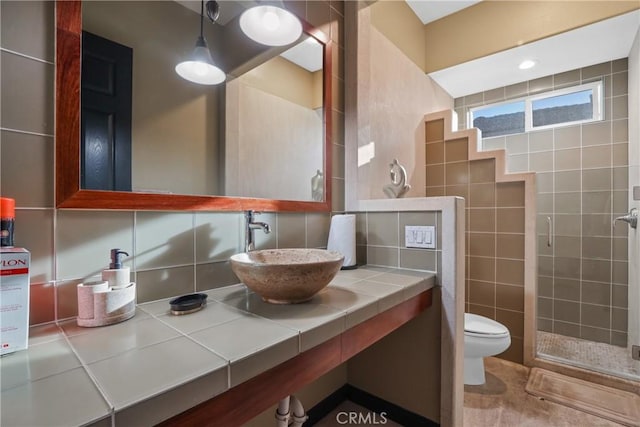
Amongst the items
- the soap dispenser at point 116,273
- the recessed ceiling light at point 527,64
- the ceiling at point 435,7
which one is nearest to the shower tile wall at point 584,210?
the recessed ceiling light at point 527,64

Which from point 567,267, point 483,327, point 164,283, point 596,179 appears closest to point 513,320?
point 483,327

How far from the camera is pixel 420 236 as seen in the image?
1.41m

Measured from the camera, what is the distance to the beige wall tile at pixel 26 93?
0.72 m

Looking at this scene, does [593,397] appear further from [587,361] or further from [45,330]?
[45,330]

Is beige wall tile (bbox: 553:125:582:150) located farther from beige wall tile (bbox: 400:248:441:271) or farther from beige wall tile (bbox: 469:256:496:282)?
beige wall tile (bbox: 400:248:441:271)

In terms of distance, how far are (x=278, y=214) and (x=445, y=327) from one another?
2.98 feet

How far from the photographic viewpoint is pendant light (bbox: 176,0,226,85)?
107cm

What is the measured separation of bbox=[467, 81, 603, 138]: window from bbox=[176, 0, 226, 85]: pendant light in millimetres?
2835

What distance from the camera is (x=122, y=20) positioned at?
936 millimetres

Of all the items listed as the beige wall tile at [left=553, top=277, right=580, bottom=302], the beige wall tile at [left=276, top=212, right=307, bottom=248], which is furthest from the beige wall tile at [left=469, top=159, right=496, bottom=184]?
the beige wall tile at [left=276, top=212, right=307, bottom=248]

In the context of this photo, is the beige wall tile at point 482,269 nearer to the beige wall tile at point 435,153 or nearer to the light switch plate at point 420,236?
the beige wall tile at point 435,153

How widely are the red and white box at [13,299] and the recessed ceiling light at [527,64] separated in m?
3.24

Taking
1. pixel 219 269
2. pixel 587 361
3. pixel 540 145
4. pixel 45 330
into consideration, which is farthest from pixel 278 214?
pixel 540 145

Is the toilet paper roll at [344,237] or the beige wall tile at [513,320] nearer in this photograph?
the toilet paper roll at [344,237]
